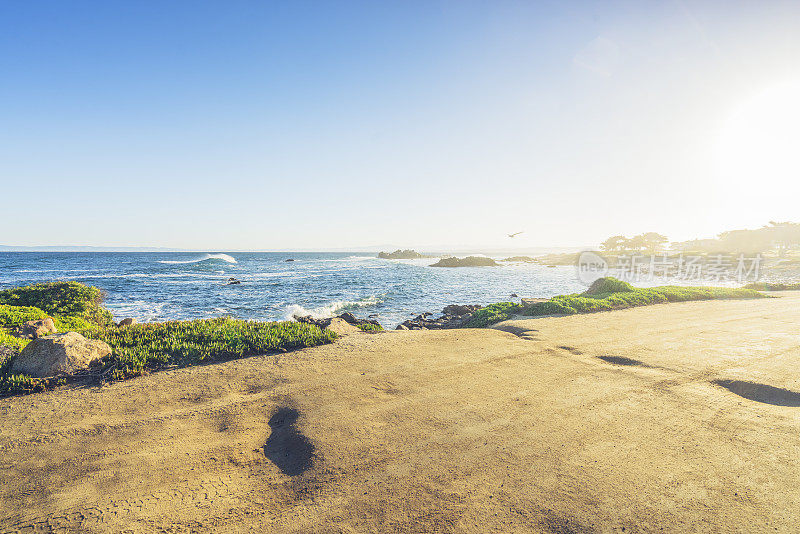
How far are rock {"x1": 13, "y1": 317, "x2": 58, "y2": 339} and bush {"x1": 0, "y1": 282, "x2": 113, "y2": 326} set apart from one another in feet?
12.1

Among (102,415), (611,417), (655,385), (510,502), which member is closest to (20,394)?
(102,415)

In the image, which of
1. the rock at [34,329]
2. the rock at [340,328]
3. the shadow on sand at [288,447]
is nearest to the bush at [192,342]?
the rock at [340,328]

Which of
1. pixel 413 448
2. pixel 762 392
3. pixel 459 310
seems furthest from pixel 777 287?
pixel 413 448

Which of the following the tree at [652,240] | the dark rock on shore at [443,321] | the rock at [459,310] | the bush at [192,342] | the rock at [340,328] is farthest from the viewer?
the tree at [652,240]

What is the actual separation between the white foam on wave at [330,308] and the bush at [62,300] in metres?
8.83

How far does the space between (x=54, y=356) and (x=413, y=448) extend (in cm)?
691

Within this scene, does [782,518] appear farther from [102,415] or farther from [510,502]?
[102,415]

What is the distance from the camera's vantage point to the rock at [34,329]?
28.5 ft

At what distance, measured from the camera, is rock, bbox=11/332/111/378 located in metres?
6.20

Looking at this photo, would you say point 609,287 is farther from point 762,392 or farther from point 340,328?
point 340,328

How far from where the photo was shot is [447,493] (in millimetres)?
3576

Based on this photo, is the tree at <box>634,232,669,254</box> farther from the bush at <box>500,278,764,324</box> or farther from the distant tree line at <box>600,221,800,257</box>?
the bush at <box>500,278,764,324</box>

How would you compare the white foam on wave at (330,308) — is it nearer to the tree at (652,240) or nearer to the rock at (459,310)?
the rock at (459,310)

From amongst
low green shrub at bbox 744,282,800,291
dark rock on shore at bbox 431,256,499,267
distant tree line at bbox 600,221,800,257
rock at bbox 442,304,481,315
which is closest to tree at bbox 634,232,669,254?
distant tree line at bbox 600,221,800,257
